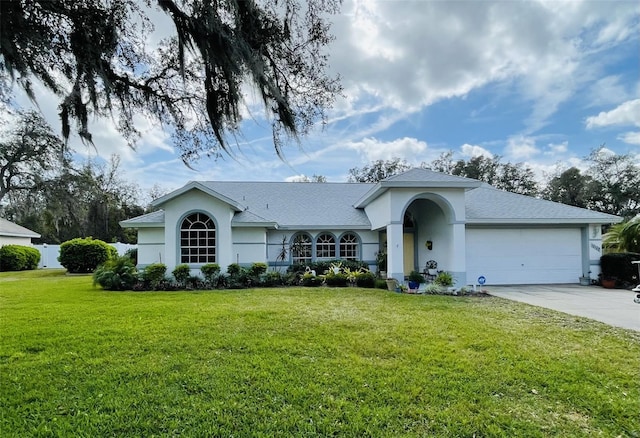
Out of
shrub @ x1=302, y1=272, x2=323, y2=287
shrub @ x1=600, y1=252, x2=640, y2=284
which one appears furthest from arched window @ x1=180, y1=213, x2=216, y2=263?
shrub @ x1=600, y1=252, x2=640, y2=284

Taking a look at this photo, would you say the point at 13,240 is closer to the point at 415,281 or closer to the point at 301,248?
the point at 301,248

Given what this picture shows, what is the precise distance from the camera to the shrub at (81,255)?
796 inches

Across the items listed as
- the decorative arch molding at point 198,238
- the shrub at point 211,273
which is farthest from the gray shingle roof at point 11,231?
the shrub at point 211,273

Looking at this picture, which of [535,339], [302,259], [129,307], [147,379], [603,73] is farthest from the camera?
[302,259]

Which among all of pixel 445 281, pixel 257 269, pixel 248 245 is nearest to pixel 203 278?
pixel 257 269

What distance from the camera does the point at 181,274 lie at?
1311 cm

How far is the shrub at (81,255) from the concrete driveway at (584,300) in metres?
20.7

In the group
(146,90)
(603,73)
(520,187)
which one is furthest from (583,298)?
(520,187)

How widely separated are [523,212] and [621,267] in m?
3.96

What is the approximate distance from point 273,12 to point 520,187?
39244mm

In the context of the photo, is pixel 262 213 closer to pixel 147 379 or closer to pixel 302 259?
pixel 302 259

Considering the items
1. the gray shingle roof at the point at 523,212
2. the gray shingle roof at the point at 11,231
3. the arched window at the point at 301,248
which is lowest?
the arched window at the point at 301,248

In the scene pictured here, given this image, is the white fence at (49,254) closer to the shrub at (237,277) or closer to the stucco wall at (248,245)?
the stucco wall at (248,245)

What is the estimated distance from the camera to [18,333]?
6.27 m
